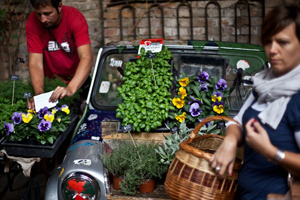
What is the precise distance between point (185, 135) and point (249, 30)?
431cm

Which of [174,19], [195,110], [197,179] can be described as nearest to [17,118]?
[195,110]

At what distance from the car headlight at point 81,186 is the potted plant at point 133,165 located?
14 cm

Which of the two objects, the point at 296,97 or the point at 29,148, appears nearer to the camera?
the point at 296,97

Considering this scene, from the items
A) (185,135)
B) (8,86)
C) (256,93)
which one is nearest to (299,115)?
(256,93)

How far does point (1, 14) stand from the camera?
6531 mm

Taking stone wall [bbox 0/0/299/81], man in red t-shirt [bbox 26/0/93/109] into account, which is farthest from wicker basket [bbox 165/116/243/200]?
stone wall [bbox 0/0/299/81]

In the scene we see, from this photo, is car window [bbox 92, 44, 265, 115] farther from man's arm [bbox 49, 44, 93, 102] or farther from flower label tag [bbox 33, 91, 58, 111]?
flower label tag [bbox 33, 91, 58, 111]

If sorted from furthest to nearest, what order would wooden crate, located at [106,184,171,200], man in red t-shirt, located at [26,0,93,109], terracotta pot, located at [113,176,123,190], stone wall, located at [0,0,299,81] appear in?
stone wall, located at [0,0,299,81] → man in red t-shirt, located at [26,0,93,109] → terracotta pot, located at [113,176,123,190] → wooden crate, located at [106,184,171,200]

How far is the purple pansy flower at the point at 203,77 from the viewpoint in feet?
9.52

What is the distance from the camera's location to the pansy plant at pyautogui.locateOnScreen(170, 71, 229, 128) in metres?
2.79

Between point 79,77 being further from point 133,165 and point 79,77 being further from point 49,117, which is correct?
point 133,165

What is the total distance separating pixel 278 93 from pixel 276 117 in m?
0.10

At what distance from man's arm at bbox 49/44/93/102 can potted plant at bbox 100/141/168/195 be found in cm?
74

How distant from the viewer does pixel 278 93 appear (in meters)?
1.57
